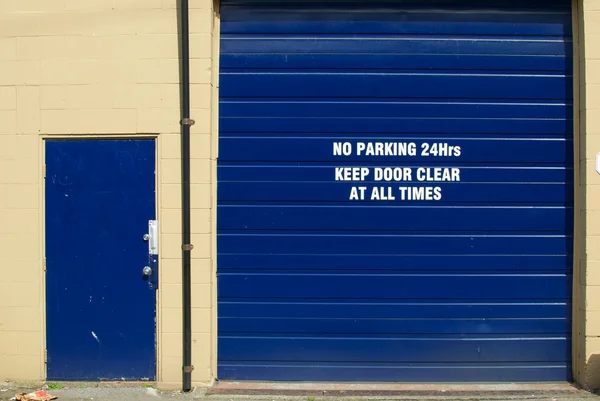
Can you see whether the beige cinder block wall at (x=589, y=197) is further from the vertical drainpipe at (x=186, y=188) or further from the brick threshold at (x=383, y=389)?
the vertical drainpipe at (x=186, y=188)

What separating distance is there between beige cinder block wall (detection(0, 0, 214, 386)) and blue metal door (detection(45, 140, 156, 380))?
0.10 meters

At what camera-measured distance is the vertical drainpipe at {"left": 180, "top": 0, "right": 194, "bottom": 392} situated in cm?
533

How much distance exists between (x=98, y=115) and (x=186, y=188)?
1.03 meters

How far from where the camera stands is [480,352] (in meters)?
5.59

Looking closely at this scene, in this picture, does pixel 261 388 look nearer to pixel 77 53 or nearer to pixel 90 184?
pixel 90 184

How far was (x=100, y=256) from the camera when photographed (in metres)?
5.49

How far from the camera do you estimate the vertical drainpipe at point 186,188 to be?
17.5ft

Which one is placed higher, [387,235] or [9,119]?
[9,119]

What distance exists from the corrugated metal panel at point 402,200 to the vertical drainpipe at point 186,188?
1.13ft

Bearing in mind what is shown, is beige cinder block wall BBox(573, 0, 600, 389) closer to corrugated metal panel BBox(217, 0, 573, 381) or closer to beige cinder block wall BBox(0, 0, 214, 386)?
corrugated metal panel BBox(217, 0, 573, 381)

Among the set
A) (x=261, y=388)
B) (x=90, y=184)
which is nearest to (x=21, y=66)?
(x=90, y=184)

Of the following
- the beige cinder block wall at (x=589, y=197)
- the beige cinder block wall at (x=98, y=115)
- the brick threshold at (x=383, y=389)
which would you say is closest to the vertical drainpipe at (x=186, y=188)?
the beige cinder block wall at (x=98, y=115)

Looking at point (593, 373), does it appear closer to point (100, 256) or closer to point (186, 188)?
point (186, 188)

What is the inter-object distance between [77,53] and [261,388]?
3.38 metres
